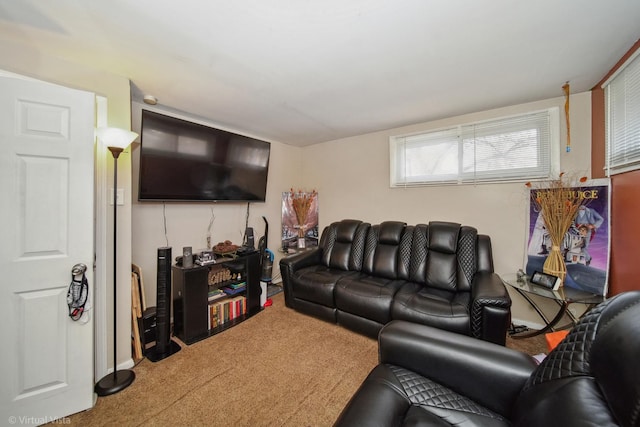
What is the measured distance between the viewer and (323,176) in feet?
13.0

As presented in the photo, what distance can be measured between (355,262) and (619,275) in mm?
2193

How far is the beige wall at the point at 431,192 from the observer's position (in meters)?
2.27

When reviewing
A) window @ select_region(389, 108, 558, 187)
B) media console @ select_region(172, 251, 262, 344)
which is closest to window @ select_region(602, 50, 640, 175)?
window @ select_region(389, 108, 558, 187)

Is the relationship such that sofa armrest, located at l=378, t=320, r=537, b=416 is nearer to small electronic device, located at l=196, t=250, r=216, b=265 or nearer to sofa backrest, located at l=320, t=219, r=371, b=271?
sofa backrest, located at l=320, t=219, r=371, b=271

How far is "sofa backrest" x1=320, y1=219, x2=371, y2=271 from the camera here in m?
2.97

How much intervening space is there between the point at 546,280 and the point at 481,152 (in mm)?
1438

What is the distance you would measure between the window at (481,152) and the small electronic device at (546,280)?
0.98 metres

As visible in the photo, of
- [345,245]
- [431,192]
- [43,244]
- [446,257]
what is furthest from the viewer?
[345,245]

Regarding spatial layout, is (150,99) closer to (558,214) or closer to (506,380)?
(506,380)

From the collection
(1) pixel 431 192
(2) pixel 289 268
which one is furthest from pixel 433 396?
(1) pixel 431 192

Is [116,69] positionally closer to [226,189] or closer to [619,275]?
[226,189]

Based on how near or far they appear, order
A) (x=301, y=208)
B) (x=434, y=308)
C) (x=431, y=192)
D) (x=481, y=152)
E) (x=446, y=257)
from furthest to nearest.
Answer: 1. (x=301, y=208)
2. (x=431, y=192)
3. (x=481, y=152)
4. (x=446, y=257)
5. (x=434, y=308)

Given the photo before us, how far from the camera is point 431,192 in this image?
2992 millimetres

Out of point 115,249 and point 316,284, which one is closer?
point 115,249
